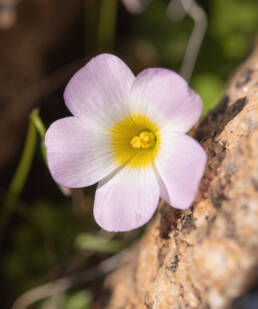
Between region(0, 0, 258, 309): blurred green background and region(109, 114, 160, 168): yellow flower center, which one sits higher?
region(109, 114, 160, 168): yellow flower center

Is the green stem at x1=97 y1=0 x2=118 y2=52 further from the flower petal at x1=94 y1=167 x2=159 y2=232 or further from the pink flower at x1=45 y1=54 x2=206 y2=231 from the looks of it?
the flower petal at x1=94 y1=167 x2=159 y2=232

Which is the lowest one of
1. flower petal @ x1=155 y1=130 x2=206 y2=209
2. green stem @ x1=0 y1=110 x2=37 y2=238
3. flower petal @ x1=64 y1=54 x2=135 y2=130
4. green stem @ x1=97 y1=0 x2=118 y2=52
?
green stem @ x1=0 y1=110 x2=37 y2=238

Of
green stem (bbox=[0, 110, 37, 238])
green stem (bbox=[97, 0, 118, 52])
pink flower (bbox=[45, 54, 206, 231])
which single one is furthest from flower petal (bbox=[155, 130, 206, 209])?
green stem (bbox=[97, 0, 118, 52])

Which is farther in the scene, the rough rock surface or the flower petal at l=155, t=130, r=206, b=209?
the flower petal at l=155, t=130, r=206, b=209

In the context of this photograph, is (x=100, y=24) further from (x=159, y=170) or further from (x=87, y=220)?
(x=159, y=170)

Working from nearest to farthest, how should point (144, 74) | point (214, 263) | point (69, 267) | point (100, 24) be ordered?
point (214, 263), point (144, 74), point (69, 267), point (100, 24)

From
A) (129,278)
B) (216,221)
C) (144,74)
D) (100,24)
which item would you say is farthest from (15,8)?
(216,221)
